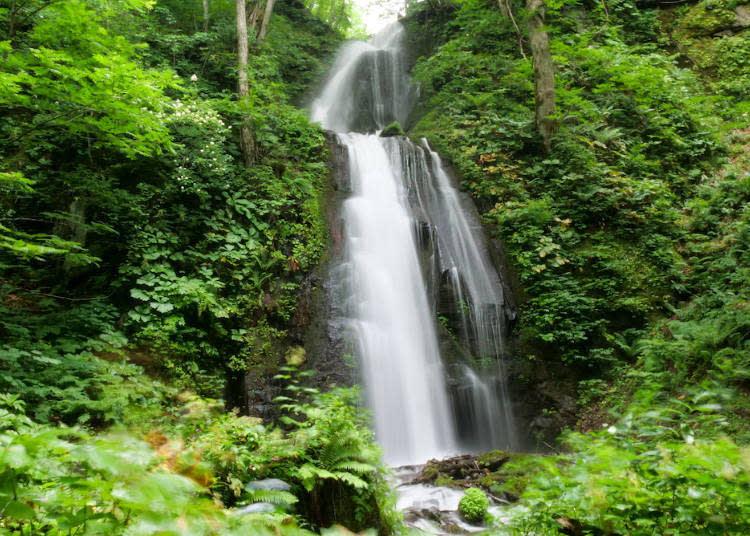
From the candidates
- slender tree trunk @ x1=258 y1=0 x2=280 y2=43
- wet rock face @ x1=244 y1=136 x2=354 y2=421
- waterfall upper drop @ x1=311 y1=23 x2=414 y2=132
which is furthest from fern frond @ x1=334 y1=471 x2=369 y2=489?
waterfall upper drop @ x1=311 y1=23 x2=414 y2=132

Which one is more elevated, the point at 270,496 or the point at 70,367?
the point at 70,367

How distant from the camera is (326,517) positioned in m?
2.97

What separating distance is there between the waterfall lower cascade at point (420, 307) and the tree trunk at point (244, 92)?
246cm

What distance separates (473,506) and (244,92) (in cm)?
925

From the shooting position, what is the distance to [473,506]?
4.55 meters

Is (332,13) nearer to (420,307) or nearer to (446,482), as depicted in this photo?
(420,307)

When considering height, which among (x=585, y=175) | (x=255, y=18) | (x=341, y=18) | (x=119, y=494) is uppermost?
(x=341, y=18)

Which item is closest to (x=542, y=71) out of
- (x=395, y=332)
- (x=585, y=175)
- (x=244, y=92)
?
(x=585, y=175)

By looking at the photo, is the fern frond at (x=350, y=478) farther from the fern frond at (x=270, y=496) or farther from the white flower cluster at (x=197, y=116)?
the white flower cluster at (x=197, y=116)

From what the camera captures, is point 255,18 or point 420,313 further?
point 255,18

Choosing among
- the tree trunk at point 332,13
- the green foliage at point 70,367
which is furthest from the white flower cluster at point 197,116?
the tree trunk at point 332,13

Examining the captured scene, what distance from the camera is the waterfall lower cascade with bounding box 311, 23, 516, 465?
717cm

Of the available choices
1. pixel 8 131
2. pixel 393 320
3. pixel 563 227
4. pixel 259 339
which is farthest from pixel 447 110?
pixel 8 131

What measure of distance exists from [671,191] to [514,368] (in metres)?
5.75
